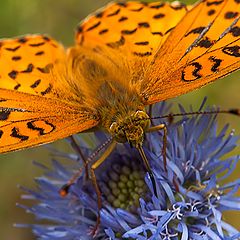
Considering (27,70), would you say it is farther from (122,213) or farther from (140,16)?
(122,213)

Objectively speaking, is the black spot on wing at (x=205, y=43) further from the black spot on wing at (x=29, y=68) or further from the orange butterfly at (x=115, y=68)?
the black spot on wing at (x=29, y=68)

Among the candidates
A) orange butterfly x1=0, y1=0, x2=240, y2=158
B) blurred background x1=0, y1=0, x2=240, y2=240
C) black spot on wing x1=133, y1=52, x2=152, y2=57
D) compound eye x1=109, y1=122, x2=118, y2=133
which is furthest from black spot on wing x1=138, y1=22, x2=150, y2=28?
blurred background x1=0, y1=0, x2=240, y2=240

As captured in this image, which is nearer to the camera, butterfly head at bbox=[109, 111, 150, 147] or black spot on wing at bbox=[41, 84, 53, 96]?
butterfly head at bbox=[109, 111, 150, 147]

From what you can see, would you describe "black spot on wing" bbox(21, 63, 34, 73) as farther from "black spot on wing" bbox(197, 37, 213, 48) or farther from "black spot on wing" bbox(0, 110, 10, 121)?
"black spot on wing" bbox(197, 37, 213, 48)

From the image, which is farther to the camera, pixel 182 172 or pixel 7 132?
pixel 182 172

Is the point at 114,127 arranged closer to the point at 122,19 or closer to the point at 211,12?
the point at 211,12

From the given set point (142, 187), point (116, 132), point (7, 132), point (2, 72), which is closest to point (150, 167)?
point (142, 187)

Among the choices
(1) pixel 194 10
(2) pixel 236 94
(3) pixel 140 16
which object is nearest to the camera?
(1) pixel 194 10
